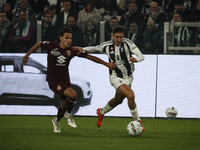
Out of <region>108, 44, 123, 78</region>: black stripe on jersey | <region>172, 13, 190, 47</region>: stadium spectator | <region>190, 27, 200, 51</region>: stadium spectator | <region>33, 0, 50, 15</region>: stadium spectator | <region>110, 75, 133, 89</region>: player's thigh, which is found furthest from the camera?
<region>33, 0, 50, 15</region>: stadium spectator

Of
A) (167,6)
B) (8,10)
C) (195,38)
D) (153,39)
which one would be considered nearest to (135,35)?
(153,39)

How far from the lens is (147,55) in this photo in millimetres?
12164

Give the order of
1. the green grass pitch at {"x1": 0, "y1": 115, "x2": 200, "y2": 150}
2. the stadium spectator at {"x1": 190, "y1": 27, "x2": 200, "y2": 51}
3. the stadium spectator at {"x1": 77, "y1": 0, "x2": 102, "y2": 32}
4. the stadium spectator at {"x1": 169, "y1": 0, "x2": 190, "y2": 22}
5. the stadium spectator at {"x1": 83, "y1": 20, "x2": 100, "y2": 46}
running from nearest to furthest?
the green grass pitch at {"x1": 0, "y1": 115, "x2": 200, "y2": 150}
the stadium spectator at {"x1": 190, "y1": 27, "x2": 200, "y2": 51}
the stadium spectator at {"x1": 83, "y1": 20, "x2": 100, "y2": 46}
the stadium spectator at {"x1": 169, "y1": 0, "x2": 190, "y2": 22}
the stadium spectator at {"x1": 77, "y1": 0, "x2": 102, "y2": 32}

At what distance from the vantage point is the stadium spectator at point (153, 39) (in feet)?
40.8

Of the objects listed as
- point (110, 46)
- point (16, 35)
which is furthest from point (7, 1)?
point (110, 46)

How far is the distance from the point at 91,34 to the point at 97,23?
333mm

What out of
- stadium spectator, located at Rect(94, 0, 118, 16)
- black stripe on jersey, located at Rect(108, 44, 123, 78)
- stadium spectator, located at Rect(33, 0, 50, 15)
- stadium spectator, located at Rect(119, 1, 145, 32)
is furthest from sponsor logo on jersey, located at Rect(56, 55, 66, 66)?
stadium spectator, located at Rect(33, 0, 50, 15)

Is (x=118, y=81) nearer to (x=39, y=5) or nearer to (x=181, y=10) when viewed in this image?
(x=181, y=10)

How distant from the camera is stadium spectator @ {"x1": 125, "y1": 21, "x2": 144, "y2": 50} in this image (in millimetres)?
12445

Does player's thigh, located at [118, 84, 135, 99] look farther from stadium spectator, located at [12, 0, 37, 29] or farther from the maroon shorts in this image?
stadium spectator, located at [12, 0, 37, 29]

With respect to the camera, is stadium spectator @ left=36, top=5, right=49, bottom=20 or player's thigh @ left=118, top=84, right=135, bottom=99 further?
stadium spectator @ left=36, top=5, right=49, bottom=20

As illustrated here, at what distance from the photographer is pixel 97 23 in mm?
12711

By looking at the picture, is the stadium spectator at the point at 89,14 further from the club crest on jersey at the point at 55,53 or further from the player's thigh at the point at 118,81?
the club crest on jersey at the point at 55,53

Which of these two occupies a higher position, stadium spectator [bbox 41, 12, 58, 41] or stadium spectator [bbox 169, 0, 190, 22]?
stadium spectator [bbox 169, 0, 190, 22]
